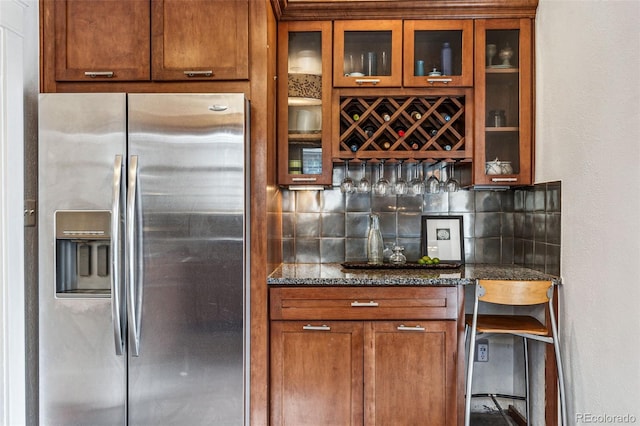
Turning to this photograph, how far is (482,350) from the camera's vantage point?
272 centimetres

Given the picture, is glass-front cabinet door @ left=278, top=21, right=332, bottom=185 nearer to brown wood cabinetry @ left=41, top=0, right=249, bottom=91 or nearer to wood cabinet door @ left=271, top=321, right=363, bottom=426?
brown wood cabinetry @ left=41, top=0, right=249, bottom=91

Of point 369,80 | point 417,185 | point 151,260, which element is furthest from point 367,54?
point 151,260

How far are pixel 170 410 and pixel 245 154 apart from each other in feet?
3.94

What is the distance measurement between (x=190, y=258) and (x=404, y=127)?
4.52ft

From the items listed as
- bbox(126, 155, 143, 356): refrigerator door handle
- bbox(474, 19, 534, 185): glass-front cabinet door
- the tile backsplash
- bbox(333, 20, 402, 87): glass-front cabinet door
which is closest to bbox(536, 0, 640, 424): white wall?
bbox(474, 19, 534, 185): glass-front cabinet door

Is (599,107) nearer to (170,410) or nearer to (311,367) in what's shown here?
(311,367)

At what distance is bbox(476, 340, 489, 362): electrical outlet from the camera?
2.72 m

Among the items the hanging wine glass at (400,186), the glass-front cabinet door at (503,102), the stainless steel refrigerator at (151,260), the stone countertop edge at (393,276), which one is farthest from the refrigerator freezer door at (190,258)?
the glass-front cabinet door at (503,102)

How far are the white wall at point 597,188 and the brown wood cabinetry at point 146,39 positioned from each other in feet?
4.98

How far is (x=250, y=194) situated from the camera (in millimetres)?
2172

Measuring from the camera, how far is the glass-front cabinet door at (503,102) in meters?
2.51

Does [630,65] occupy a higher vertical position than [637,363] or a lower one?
higher

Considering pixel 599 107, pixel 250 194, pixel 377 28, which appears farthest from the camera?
pixel 377 28

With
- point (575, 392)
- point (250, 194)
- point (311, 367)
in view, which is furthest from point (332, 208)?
point (575, 392)
